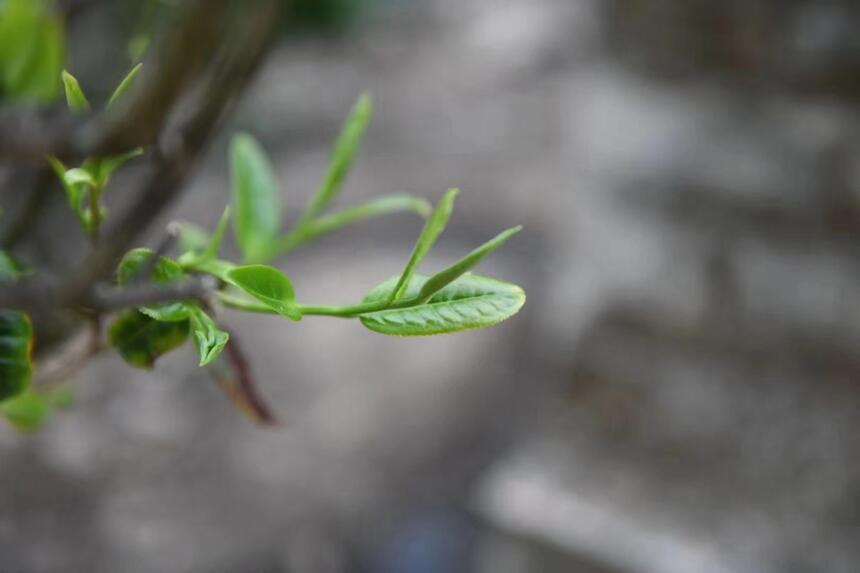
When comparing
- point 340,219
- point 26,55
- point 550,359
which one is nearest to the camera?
point 26,55

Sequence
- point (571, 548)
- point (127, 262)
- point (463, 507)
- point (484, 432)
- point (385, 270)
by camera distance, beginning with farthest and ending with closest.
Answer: point (385, 270)
point (484, 432)
point (463, 507)
point (571, 548)
point (127, 262)

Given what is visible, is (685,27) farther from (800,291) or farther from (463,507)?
(463,507)

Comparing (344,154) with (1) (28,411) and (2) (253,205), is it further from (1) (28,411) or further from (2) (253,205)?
(1) (28,411)

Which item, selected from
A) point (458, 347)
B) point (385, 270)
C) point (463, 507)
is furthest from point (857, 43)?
point (385, 270)

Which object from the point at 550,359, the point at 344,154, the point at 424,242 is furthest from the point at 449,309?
the point at 550,359

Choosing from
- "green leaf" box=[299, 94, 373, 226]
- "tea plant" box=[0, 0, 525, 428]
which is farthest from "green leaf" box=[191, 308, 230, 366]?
"green leaf" box=[299, 94, 373, 226]
